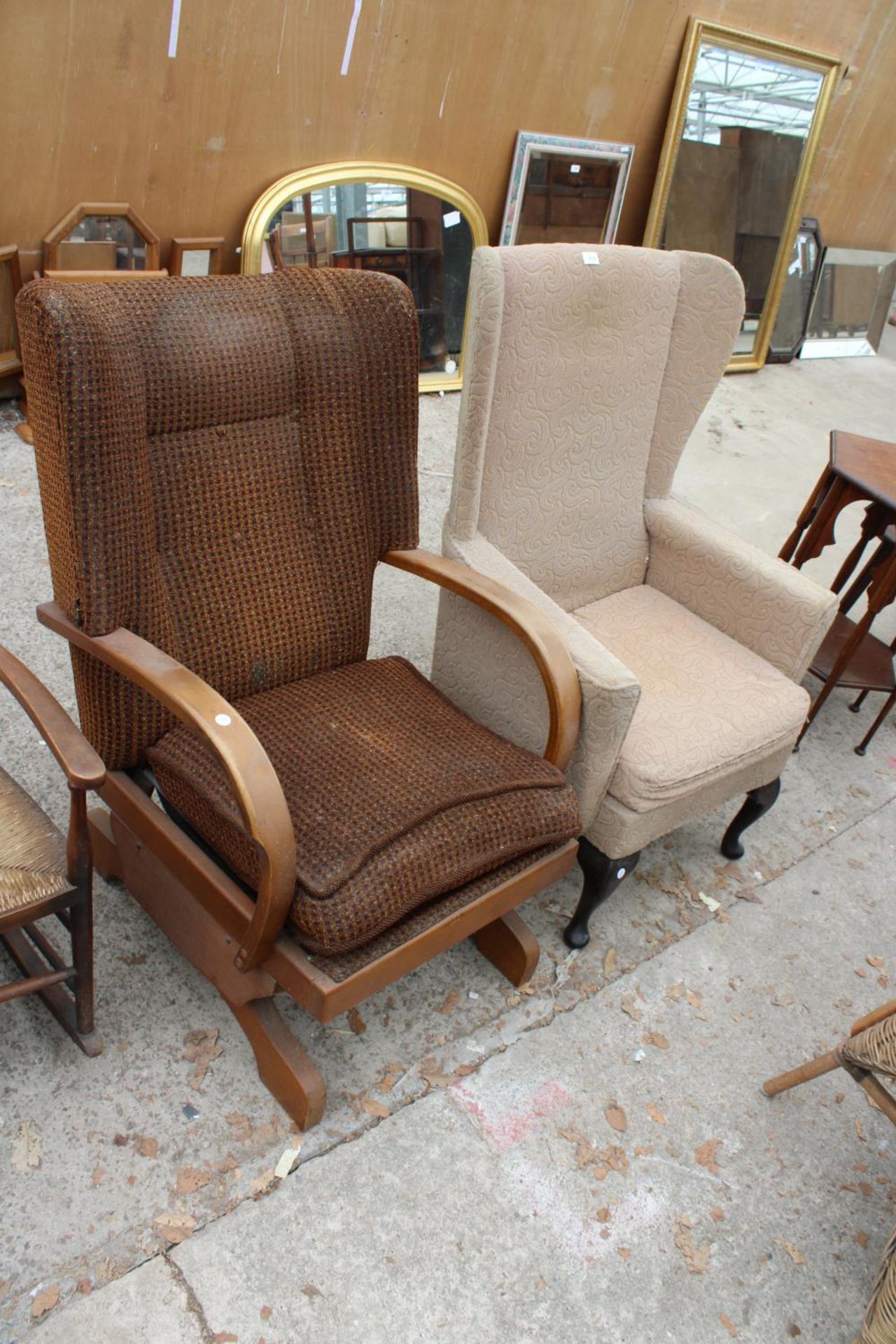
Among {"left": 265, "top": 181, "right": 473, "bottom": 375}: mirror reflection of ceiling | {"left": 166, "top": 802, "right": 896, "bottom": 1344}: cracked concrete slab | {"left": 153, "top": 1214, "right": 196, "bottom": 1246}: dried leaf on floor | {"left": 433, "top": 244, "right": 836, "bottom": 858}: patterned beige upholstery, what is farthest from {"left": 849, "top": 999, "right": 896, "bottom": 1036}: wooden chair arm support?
{"left": 265, "top": 181, "right": 473, "bottom": 375}: mirror reflection of ceiling

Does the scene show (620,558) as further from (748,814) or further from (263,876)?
(263,876)

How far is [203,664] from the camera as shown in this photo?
Answer: 1.60 m

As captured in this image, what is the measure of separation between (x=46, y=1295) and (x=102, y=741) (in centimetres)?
75

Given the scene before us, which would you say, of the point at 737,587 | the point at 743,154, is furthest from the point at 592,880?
the point at 743,154

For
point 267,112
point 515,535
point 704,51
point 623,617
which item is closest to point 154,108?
point 267,112

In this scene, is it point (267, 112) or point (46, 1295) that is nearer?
point (46, 1295)

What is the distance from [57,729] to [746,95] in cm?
451

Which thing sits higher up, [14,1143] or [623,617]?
[623,617]

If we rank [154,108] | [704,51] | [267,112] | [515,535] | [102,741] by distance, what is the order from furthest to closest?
[704,51], [267,112], [154,108], [515,535], [102,741]

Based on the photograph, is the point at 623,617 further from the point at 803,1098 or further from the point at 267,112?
the point at 267,112

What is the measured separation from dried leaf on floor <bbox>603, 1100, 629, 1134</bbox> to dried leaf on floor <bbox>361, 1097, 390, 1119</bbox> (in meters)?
0.36

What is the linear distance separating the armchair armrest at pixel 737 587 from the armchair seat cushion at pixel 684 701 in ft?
0.11

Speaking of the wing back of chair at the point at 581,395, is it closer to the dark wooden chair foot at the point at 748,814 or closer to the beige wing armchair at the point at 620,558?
the beige wing armchair at the point at 620,558

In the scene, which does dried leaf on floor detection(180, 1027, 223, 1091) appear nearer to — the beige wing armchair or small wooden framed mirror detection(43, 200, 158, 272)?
the beige wing armchair
